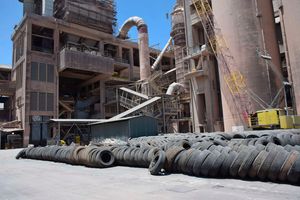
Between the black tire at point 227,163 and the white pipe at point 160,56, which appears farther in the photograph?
the white pipe at point 160,56

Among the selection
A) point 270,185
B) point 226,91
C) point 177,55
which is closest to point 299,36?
point 226,91

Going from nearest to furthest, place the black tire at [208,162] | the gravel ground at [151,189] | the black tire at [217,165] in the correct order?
the gravel ground at [151,189] → the black tire at [217,165] → the black tire at [208,162]

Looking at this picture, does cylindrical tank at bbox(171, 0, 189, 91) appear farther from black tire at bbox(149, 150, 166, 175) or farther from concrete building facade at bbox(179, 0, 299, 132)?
black tire at bbox(149, 150, 166, 175)

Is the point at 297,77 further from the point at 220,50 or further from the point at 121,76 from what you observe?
the point at 121,76

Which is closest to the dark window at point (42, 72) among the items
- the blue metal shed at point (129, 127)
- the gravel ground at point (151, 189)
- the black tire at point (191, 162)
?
the blue metal shed at point (129, 127)

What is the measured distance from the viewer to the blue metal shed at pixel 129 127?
26.0 m

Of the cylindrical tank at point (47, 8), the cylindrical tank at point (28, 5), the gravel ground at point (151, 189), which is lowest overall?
the gravel ground at point (151, 189)

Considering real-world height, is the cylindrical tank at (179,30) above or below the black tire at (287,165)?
above

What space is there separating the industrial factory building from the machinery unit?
329mm

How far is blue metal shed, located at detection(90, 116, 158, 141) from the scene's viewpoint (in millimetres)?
25984

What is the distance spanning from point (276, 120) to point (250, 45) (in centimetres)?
920

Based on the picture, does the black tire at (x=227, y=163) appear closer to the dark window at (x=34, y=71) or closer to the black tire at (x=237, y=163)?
Result: the black tire at (x=237, y=163)

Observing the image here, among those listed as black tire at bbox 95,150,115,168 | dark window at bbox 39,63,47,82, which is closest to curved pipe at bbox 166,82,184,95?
dark window at bbox 39,63,47,82

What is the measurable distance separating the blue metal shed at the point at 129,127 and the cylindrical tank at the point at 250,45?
27.4ft
